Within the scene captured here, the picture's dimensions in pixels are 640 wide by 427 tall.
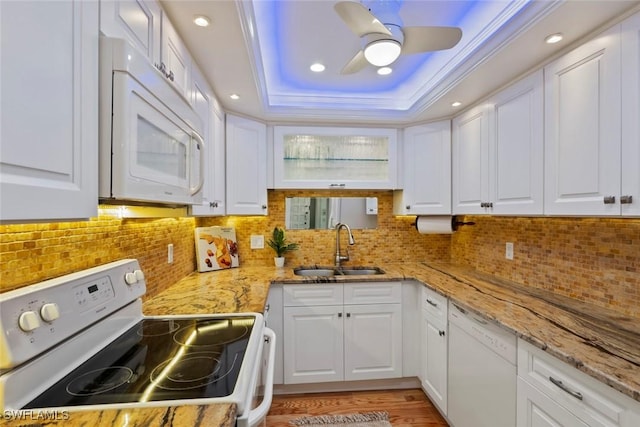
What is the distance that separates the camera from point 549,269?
189 centimetres

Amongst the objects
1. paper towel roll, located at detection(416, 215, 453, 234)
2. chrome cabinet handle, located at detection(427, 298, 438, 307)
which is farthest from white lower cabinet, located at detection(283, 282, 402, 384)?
paper towel roll, located at detection(416, 215, 453, 234)

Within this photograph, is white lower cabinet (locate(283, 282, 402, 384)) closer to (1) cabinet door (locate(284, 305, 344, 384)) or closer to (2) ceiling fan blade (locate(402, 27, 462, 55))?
(1) cabinet door (locate(284, 305, 344, 384))

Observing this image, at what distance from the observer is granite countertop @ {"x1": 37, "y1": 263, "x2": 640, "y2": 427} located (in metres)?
0.70

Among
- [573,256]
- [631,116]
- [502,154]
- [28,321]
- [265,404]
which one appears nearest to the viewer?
[28,321]

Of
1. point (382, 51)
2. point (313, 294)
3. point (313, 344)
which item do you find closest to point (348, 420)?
point (313, 344)

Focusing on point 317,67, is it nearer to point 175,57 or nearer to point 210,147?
point 210,147

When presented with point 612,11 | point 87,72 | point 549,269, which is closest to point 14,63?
point 87,72

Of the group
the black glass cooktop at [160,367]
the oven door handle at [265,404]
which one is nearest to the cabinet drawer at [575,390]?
the oven door handle at [265,404]

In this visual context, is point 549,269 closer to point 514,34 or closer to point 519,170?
point 519,170

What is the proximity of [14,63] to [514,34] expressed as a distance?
1.79 metres

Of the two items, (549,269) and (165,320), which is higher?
(549,269)

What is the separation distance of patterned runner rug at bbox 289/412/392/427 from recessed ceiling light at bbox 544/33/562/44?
2.35m

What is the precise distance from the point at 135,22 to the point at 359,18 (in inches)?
33.4

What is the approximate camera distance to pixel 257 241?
2830 mm
